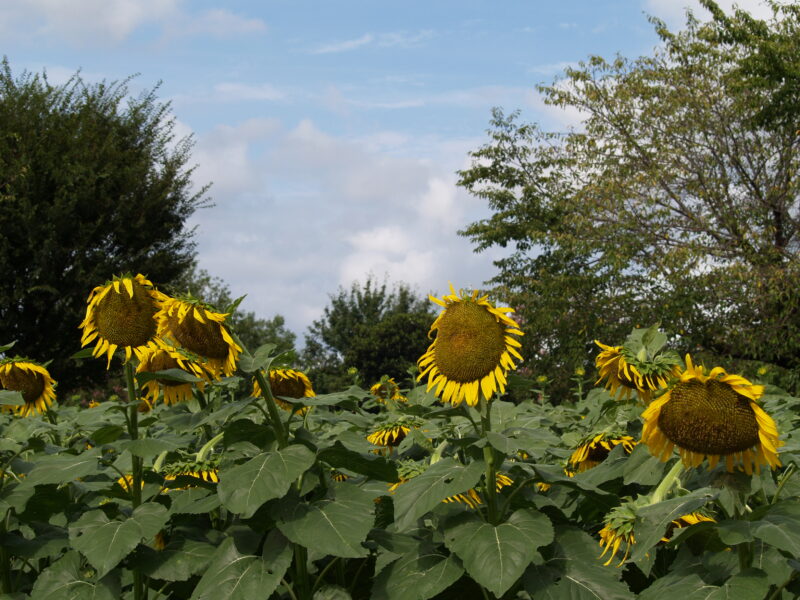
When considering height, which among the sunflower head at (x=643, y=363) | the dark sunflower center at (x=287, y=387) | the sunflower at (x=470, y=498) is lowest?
the sunflower at (x=470, y=498)

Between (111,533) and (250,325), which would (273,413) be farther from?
(250,325)

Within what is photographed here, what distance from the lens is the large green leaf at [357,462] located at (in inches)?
96.7

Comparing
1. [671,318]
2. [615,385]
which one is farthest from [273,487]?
[671,318]

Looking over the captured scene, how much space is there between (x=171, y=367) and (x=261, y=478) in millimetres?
1209

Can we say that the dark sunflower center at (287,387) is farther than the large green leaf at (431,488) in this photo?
Yes

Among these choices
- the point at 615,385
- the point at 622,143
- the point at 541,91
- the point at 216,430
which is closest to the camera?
the point at 615,385

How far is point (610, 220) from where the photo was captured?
67.7 ft

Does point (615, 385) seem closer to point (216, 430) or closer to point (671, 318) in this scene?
point (216, 430)

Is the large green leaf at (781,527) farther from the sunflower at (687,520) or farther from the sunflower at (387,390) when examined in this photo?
the sunflower at (387,390)

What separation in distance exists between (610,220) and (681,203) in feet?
6.15

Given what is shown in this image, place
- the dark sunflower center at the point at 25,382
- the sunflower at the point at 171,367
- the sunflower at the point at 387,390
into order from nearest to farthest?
the sunflower at the point at 171,367 < the dark sunflower center at the point at 25,382 < the sunflower at the point at 387,390

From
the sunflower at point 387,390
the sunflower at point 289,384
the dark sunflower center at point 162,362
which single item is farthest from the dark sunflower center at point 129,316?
the sunflower at point 387,390

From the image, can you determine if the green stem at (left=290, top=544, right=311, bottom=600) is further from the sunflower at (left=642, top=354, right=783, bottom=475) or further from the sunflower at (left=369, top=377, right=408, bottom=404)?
the sunflower at (left=369, top=377, right=408, bottom=404)

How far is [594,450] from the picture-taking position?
121 inches
